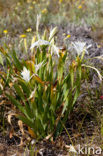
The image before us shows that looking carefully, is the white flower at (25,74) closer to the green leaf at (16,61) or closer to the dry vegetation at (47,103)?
the dry vegetation at (47,103)

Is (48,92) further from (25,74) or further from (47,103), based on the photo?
(25,74)

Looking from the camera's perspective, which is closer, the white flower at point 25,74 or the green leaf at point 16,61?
the white flower at point 25,74

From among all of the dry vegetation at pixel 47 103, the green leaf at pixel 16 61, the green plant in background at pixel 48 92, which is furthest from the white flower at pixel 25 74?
the green leaf at pixel 16 61

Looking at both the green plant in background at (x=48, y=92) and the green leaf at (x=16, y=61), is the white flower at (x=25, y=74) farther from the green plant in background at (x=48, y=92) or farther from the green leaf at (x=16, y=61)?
the green leaf at (x=16, y=61)

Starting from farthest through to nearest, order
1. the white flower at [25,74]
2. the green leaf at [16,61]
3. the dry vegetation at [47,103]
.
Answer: the green leaf at [16,61], the dry vegetation at [47,103], the white flower at [25,74]

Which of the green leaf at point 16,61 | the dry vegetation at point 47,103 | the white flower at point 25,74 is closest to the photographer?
the white flower at point 25,74

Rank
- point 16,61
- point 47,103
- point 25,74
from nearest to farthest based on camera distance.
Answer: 1. point 25,74
2. point 47,103
3. point 16,61

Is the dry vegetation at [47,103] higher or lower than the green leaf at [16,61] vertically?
lower

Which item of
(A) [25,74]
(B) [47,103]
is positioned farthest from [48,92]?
(A) [25,74]

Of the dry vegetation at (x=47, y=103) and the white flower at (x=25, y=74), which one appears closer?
the white flower at (x=25, y=74)

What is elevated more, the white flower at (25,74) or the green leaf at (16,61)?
the green leaf at (16,61)

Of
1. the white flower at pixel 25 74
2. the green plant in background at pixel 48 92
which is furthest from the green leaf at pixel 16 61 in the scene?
the white flower at pixel 25 74

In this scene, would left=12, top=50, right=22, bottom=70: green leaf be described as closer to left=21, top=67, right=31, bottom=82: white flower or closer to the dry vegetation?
the dry vegetation
